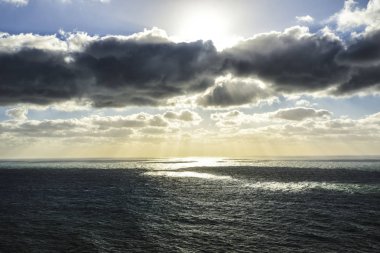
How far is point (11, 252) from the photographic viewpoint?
35.0 metres

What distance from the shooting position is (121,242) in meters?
38.4

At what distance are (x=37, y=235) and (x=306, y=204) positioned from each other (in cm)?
4329

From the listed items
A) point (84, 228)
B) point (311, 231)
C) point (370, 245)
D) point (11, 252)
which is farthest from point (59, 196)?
point (370, 245)

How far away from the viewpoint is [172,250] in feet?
116

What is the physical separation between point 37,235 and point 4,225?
8.80 meters

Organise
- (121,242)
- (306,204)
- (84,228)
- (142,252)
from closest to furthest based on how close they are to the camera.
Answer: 1. (142,252)
2. (121,242)
3. (84,228)
4. (306,204)

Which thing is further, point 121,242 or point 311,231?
point 311,231

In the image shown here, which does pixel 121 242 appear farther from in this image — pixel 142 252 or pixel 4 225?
pixel 4 225

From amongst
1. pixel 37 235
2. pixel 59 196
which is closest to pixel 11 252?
pixel 37 235

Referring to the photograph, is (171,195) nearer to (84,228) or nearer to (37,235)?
(84,228)

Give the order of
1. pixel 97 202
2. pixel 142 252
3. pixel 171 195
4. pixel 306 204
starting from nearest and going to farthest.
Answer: pixel 142 252, pixel 306 204, pixel 97 202, pixel 171 195

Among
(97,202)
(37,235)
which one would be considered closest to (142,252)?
(37,235)

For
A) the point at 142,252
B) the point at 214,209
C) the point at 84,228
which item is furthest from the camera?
the point at 214,209

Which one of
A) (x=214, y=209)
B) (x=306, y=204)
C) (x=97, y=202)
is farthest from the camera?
(x=97, y=202)
